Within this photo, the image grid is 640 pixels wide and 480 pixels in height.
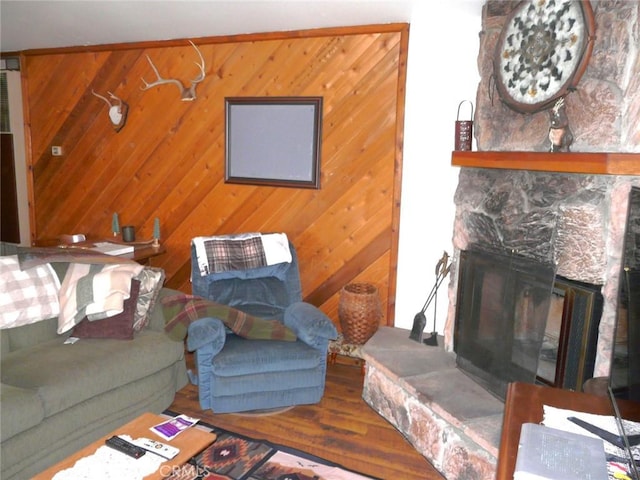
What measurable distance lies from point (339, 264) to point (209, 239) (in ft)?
3.18

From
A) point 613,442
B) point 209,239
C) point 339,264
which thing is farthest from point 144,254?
point 613,442

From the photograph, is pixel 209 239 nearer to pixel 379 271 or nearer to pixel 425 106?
pixel 379 271

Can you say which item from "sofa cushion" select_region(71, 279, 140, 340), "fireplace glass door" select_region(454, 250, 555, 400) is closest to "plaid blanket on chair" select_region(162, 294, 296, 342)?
"sofa cushion" select_region(71, 279, 140, 340)

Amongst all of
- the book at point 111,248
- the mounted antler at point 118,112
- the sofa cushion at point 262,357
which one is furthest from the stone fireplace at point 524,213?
the mounted antler at point 118,112

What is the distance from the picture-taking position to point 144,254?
3.84m

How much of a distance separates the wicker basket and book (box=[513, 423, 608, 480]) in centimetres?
193

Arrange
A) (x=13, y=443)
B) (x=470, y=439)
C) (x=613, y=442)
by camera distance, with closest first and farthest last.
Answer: (x=613, y=442) < (x=13, y=443) < (x=470, y=439)

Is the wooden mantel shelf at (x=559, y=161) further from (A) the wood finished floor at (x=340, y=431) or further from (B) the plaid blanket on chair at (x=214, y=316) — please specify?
(A) the wood finished floor at (x=340, y=431)

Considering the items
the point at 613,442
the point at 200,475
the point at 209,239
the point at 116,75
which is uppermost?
the point at 116,75

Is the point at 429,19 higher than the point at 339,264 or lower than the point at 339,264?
higher

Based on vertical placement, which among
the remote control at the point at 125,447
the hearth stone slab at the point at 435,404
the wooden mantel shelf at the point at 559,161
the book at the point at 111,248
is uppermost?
the wooden mantel shelf at the point at 559,161

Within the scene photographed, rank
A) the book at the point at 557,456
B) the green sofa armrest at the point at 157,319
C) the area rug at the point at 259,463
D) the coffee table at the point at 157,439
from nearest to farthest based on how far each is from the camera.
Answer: the book at the point at 557,456 < the coffee table at the point at 157,439 < the area rug at the point at 259,463 < the green sofa armrest at the point at 157,319

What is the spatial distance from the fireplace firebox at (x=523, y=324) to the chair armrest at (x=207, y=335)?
4.43 feet

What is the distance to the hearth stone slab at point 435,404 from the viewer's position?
223cm
